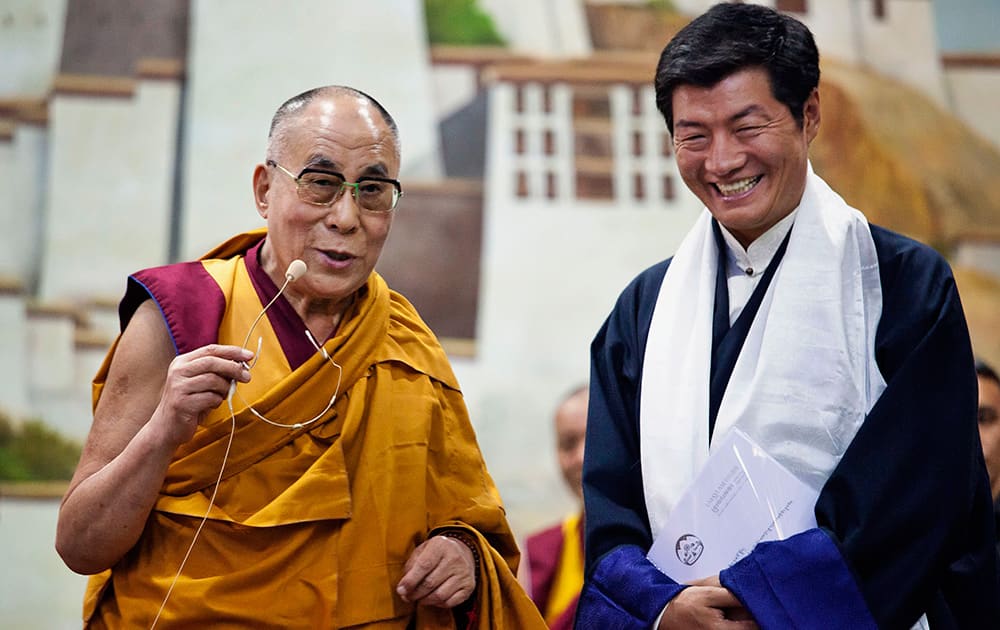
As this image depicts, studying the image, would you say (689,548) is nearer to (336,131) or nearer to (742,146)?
(742,146)

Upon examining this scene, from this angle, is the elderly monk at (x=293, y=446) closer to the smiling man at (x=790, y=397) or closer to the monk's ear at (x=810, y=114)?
the smiling man at (x=790, y=397)

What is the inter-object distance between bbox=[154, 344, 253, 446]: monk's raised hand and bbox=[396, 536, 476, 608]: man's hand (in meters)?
0.47

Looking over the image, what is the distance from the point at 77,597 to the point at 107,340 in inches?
46.0

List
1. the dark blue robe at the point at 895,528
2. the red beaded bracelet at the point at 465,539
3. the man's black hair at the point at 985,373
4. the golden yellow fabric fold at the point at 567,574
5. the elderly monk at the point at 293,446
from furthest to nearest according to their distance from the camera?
the golden yellow fabric fold at the point at 567,574 → the man's black hair at the point at 985,373 → the red beaded bracelet at the point at 465,539 → the elderly monk at the point at 293,446 → the dark blue robe at the point at 895,528

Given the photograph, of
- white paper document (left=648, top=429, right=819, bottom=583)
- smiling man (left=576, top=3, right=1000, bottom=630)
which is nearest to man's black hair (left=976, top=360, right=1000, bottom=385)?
smiling man (left=576, top=3, right=1000, bottom=630)

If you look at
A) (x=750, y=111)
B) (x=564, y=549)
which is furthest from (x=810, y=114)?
(x=564, y=549)

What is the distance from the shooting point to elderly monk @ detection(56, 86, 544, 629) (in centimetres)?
202

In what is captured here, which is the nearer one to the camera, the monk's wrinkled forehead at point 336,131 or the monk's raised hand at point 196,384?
the monk's raised hand at point 196,384

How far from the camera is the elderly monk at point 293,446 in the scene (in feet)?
6.64

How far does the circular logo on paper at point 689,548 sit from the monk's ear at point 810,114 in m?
0.75

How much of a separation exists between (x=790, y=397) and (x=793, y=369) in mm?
50

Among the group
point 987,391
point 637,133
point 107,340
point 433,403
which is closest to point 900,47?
point 637,133

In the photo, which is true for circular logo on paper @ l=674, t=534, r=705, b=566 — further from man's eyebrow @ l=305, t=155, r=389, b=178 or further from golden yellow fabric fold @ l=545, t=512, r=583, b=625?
golden yellow fabric fold @ l=545, t=512, r=583, b=625

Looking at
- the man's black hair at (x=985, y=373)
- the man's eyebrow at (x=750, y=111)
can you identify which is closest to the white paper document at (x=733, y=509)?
the man's eyebrow at (x=750, y=111)
